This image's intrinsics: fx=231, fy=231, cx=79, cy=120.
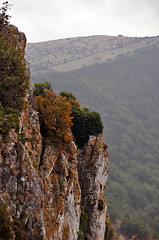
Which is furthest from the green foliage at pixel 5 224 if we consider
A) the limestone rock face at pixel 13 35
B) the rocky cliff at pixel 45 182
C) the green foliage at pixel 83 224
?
the limestone rock face at pixel 13 35

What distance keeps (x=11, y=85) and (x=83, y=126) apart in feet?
39.3

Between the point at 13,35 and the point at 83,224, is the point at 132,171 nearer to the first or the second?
the point at 83,224

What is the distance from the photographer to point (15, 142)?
1176 centimetres

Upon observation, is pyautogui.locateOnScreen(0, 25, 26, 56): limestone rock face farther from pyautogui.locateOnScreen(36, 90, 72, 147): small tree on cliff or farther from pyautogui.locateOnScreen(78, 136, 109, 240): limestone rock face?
pyautogui.locateOnScreen(78, 136, 109, 240): limestone rock face

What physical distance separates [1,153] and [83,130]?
1424 centimetres

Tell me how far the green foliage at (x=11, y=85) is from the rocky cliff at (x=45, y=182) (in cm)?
82

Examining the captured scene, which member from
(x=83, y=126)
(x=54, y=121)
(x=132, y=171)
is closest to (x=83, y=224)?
(x=83, y=126)

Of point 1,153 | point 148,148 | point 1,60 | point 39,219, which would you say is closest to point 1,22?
point 1,60

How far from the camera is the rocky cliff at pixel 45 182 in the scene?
10.9m

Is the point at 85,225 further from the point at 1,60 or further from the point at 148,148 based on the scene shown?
the point at 148,148

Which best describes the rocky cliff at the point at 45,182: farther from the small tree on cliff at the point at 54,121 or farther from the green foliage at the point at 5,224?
the small tree on cliff at the point at 54,121

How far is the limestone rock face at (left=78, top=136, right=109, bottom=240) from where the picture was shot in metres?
22.4

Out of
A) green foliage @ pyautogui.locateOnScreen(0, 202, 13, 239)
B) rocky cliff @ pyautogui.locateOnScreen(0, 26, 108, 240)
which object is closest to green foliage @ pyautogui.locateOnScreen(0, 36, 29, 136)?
rocky cliff @ pyautogui.locateOnScreen(0, 26, 108, 240)

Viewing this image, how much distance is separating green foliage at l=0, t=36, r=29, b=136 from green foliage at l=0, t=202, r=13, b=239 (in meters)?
4.47
